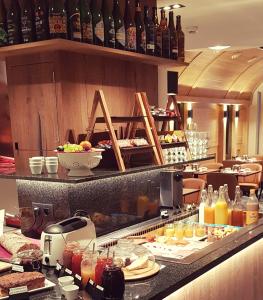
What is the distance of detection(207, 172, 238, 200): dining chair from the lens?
22.5 feet

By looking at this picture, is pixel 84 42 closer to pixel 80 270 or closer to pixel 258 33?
pixel 80 270

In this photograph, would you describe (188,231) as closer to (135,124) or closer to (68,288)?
(135,124)

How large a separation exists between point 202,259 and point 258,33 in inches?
141

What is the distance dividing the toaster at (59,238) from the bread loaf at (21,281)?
0.27 meters

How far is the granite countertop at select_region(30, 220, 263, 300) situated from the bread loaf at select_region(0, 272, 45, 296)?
0.06m

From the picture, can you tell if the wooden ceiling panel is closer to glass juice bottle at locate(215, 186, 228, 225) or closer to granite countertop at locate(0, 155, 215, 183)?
glass juice bottle at locate(215, 186, 228, 225)

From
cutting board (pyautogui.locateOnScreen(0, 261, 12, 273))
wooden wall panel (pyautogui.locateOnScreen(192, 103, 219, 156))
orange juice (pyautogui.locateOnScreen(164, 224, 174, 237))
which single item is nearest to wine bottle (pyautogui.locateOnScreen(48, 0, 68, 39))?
cutting board (pyautogui.locateOnScreen(0, 261, 12, 273))

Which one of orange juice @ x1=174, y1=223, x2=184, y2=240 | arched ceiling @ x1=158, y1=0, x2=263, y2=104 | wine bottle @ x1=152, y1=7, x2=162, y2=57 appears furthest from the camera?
arched ceiling @ x1=158, y1=0, x2=263, y2=104

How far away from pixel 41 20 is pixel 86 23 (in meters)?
0.30

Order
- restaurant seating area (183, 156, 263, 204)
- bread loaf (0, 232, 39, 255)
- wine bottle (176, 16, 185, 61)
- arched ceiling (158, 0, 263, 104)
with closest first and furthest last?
bread loaf (0, 232, 39, 255)
wine bottle (176, 16, 185, 61)
arched ceiling (158, 0, 263, 104)
restaurant seating area (183, 156, 263, 204)

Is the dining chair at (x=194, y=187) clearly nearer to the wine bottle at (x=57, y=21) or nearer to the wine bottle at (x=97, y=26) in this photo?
the wine bottle at (x=97, y=26)

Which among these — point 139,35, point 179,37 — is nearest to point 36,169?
point 139,35

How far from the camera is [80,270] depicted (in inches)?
85.4

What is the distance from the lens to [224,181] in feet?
22.9
